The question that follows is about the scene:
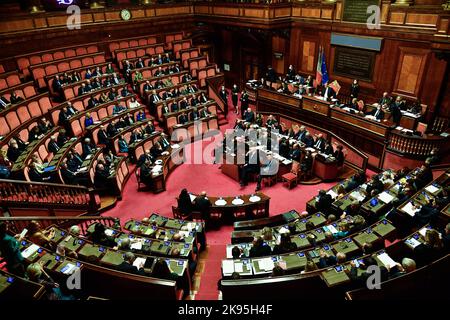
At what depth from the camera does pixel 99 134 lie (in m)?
10.6

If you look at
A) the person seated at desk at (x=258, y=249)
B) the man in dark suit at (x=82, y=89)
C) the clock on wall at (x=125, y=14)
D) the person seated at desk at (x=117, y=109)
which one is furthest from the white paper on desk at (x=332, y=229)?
the clock on wall at (x=125, y=14)

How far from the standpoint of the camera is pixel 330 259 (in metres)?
5.36

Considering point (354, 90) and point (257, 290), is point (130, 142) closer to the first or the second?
point (257, 290)

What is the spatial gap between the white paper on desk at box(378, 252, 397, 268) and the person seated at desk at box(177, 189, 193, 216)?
13.9ft

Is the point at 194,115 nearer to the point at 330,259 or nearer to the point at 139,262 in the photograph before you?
the point at 139,262

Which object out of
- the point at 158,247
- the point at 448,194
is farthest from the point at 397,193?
the point at 158,247

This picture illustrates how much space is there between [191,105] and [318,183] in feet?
20.1

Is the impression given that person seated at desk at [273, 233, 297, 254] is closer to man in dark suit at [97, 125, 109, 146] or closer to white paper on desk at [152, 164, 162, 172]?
white paper on desk at [152, 164, 162, 172]

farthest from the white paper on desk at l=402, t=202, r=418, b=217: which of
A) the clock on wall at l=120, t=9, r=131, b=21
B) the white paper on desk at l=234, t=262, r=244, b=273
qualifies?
the clock on wall at l=120, t=9, r=131, b=21

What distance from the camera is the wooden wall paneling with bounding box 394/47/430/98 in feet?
34.6

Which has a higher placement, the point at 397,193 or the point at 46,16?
the point at 46,16

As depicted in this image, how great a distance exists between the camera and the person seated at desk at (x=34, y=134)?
30.5 feet

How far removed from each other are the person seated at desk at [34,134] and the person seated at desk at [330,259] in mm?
8284
